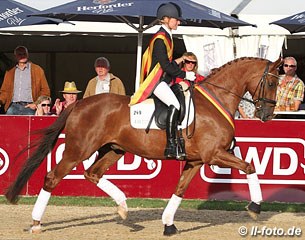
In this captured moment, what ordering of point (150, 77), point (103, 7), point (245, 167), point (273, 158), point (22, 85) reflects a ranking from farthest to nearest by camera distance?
point (22, 85) → point (103, 7) → point (273, 158) → point (150, 77) → point (245, 167)

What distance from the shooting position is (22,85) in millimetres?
17047

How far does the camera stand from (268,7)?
63.0 ft

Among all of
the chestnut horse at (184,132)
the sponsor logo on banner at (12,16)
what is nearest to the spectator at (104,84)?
the sponsor logo on banner at (12,16)

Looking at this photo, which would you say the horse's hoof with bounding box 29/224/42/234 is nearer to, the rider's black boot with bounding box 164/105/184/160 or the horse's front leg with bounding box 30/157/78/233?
the horse's front leg with bounding box 30/157/78/233

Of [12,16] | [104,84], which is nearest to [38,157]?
[104,84]

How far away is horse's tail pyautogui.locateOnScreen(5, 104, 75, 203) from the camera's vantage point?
1243 cm

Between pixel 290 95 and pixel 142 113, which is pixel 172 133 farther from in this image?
pixel 290 95

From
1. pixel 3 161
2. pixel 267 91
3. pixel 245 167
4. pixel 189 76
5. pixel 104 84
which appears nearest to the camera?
pixel 245 167

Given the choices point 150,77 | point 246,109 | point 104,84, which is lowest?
point 246,109

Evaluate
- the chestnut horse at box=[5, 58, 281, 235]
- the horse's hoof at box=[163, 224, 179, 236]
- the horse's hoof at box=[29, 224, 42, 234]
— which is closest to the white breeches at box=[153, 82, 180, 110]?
the chestnut horse at box=[5, 58, 281, 235]

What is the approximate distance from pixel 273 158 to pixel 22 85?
15.6 ft

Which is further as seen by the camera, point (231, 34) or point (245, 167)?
point (231, 34)

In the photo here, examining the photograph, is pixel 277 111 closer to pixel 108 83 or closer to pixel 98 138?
pixel 108 83

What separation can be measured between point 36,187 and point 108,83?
2.34 metres
